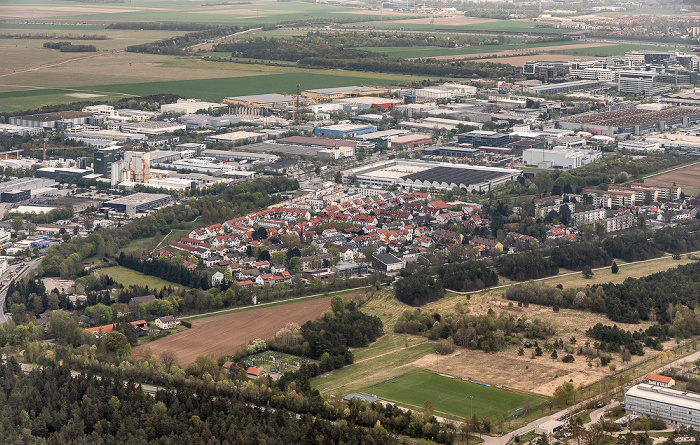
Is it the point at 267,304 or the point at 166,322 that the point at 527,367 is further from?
the point at 166,322

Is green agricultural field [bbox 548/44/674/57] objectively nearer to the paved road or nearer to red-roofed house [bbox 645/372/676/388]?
the paved road

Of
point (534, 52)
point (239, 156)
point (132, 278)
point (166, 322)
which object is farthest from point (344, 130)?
point (534, 52)

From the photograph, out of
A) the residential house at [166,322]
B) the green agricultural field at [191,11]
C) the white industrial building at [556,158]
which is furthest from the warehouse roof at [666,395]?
the green agricultural field at [191,11]

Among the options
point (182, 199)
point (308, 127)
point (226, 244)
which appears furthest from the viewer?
point (308, 127)

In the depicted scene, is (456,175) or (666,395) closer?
(666,395)

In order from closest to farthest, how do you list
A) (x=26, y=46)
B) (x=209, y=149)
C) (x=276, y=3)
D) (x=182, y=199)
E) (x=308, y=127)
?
(x=182, y=199) → (x=209, y=149) → (x=308, y=127) → (x=26, y=46) → (x=276, y=3)

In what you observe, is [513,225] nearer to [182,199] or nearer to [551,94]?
[182,199]

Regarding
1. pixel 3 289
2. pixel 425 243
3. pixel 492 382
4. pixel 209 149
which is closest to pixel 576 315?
pixel 492 382
